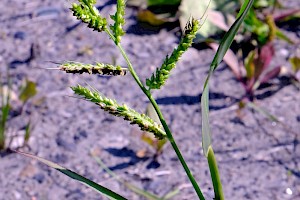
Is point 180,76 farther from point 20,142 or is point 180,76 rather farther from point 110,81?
point 20,142

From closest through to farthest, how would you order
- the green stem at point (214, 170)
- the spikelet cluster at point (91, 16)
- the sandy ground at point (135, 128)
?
the spikelet cluster at point (91, 16) < the green stem at point (214, 170) < the sandy ground at point (135, 128)

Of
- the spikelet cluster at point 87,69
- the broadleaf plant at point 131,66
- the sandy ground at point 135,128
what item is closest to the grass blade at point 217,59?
the broadleaf plant at point 131,66

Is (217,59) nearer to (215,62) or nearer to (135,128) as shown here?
(215,62)

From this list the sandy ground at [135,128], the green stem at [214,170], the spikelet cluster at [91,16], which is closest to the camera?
the spikelet cluster at [91,16]

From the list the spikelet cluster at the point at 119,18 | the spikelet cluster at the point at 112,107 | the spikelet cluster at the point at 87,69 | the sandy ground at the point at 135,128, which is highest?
the spikelet cluster at the point at 119,18

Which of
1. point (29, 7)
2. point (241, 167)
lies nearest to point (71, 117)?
point (241, 167)

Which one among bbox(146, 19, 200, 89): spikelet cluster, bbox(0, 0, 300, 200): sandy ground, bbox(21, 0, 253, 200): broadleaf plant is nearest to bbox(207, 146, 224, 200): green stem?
bbox(21, 0, 253, 200): broadleaf plant

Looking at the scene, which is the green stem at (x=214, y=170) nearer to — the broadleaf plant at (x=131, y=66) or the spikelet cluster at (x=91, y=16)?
the broadleaf plant at (x=131, y=66)

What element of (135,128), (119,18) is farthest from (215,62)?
Answer: (135,128)

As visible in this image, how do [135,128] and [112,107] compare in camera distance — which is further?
[135,128]
